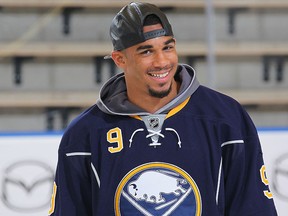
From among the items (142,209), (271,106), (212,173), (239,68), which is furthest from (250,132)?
(239,68)

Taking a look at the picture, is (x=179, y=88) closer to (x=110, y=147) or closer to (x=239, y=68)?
(x=110, y=147)

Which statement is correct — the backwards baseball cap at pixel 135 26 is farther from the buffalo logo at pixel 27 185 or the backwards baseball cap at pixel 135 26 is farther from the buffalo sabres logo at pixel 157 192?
the buffalo logo at pixel 27 185

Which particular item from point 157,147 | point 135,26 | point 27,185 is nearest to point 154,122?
point 157,147

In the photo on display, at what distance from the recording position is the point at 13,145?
2781 mm

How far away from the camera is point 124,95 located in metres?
1.37

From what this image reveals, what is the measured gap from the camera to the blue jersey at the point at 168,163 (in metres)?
1.27

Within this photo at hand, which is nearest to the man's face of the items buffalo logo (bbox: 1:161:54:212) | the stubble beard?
the stubble beard

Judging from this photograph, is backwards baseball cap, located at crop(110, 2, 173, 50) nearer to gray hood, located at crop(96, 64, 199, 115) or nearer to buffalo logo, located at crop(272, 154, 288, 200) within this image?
gray hood, located at crop(96, 64, 199, 115)

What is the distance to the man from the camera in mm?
1272

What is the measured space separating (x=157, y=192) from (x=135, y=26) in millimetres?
291

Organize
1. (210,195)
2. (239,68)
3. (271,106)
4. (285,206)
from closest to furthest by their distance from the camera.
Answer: (210,195) < (285,206) < (271,106) < (239,68)

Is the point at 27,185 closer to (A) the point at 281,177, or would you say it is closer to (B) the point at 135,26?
(A) the point at 281,177

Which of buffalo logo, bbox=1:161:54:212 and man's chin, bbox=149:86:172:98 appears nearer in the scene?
man's chin, bbox=149:86:172:98

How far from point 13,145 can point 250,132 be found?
1623 millimetres
